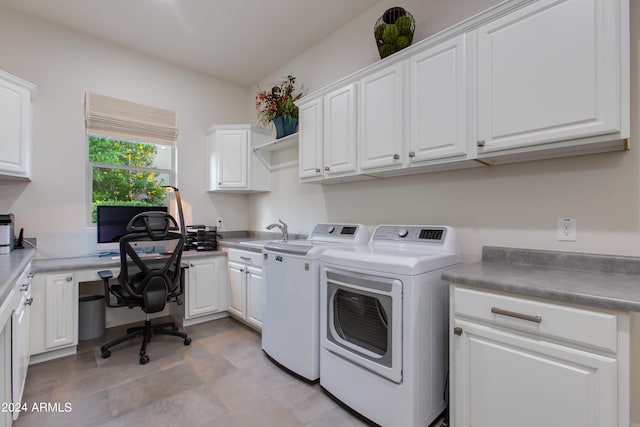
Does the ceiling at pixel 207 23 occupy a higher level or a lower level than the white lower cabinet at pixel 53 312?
higher

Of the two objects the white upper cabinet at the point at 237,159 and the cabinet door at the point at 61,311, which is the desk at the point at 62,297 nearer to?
the cabinet door at the point at 61,311

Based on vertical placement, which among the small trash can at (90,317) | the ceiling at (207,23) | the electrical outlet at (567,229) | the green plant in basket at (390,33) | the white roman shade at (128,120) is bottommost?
the small trash can at (90,317)

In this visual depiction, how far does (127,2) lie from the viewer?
258 centimetres

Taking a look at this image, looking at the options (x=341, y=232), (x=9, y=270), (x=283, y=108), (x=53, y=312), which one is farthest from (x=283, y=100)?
(x=53, y=312)

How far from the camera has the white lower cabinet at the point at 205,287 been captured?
3145 mm

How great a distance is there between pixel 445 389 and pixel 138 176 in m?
3.58

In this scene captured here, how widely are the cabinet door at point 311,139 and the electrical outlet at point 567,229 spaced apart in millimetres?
1677

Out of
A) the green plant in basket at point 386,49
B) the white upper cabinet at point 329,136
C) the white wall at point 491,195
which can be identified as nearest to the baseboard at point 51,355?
the white wall at point 491,195

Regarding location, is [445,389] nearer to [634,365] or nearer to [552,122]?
[634,365]

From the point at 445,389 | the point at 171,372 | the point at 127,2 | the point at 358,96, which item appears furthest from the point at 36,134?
the point at 445,389

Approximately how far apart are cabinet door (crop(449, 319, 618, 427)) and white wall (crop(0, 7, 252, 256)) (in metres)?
3.42

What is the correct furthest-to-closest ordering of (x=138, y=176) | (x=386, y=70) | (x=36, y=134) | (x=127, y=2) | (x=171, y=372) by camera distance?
(x=138, y=176)
(x=36, y=134)
(x=127, y=2)
(x=171, y=372)
(x=386, y=70)

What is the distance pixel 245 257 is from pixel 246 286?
288 mm

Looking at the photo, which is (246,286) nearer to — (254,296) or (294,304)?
(254,296)
